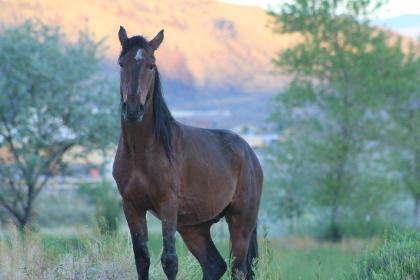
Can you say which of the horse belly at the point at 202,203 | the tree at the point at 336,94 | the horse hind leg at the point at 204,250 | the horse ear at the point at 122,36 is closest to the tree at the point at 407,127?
the tree at the point at 336,94

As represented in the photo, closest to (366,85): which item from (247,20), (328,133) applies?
(328,133)

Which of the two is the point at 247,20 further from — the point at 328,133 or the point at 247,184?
the point at 247,184

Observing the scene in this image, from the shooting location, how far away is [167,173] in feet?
21.5

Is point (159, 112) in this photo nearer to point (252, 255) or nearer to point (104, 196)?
point (252, 255)

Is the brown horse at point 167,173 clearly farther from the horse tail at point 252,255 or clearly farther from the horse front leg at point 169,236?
the horse tail at point 252,255

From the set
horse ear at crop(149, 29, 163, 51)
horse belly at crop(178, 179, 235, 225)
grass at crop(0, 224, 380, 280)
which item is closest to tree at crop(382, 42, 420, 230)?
grass at crop(0, 224, 380, 280)

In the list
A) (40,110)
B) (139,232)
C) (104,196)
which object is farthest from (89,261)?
(104,196)

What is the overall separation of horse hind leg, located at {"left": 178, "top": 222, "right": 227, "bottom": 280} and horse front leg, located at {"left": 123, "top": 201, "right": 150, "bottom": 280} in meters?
1.00

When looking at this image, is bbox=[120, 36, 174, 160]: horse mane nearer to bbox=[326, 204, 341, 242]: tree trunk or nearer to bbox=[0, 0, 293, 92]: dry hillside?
bbox=[326, 204, 341, 242]: tree trunk

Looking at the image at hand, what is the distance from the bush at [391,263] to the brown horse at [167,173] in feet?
3.68

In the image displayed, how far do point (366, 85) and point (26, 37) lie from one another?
11.8 meters

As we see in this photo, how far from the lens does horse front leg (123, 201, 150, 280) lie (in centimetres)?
668

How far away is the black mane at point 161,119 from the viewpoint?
6.65m

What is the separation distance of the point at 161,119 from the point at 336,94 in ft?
71.9
